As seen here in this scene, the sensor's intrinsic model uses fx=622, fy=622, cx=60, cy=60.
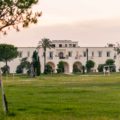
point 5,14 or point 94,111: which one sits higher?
point 5,14

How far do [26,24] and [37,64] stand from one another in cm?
12319

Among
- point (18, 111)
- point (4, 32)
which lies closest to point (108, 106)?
point (18, 111)

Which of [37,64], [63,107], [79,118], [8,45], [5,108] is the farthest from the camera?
[8,45]

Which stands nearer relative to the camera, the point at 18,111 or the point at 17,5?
the point at 18,111

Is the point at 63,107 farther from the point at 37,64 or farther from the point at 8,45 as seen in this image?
the point at 8,45

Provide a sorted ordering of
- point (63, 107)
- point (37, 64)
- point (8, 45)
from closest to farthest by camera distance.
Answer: point (63, 107) → point (37, 64) → point (8, 45)

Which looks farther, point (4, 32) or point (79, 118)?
point (4, 32)

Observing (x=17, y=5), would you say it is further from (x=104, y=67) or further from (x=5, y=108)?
(x=104, y=67)

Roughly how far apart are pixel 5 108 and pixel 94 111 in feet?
13.8

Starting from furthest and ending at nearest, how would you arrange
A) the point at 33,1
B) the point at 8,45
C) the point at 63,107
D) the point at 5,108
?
the point at 8,45
the point at 33,1
the point at 63,107
the point at 5,108

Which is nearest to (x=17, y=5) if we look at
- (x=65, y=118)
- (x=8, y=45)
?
(x=65, y=118)

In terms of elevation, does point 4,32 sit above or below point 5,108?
above

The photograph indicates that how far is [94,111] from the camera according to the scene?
2909 centimetres

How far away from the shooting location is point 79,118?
25.9 meters
